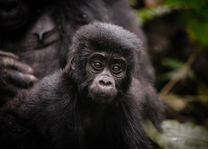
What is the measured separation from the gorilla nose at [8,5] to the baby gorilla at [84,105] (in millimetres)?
902

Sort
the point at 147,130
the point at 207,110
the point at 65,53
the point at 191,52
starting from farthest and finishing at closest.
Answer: the point at 191,52 → the point at 207,110 → the point at 65,53 → the point at 147,130

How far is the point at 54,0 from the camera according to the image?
13.8 ft

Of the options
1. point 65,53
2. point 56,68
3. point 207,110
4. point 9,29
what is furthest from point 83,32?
point 207,110

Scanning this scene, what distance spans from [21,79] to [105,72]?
1.07 metres

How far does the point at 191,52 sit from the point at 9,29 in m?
4.95

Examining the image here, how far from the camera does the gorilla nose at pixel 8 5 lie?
3.81m

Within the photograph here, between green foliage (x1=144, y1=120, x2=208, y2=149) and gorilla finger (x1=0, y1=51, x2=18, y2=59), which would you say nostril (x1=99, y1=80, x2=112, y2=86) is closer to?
green foliage (x1=144, y1=120, x2=208, y2=149)

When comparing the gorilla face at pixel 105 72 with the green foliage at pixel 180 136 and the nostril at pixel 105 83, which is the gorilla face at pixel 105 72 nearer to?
the nostril at pixel 105 83

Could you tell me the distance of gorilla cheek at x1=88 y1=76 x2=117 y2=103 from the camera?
10.5 feet

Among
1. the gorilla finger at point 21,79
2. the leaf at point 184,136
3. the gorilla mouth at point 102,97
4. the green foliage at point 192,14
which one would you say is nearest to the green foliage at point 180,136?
the leaf at point 184,136

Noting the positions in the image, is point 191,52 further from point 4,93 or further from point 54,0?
point 4,93

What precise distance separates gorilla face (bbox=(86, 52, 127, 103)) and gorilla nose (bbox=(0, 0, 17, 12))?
1.18 meters

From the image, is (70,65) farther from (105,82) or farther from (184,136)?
(184,136)

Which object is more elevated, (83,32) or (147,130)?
(83,32)
